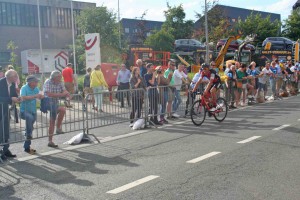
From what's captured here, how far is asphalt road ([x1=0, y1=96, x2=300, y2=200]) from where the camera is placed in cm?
555

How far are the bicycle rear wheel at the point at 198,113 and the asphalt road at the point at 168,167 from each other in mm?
662

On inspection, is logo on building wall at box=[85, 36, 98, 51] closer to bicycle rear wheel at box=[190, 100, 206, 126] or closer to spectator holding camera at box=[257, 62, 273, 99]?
spectator holding camera at box=[257, 62, 273, 99]

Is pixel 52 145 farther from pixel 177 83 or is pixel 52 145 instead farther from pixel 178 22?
pixel 178 22

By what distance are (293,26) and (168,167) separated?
5790 cm

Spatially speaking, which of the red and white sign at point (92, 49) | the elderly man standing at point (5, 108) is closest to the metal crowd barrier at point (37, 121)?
the elderly man standing at point (5, 108)

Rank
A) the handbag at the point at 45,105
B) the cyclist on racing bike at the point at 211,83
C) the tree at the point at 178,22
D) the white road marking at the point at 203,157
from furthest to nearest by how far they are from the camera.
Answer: the tree at the point at 178,22 → the cyclist on racing bike at the point at 211,83 → the handbag at the point at 45,105 → the white road marking at the point at 203,157

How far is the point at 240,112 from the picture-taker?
47.0 feet

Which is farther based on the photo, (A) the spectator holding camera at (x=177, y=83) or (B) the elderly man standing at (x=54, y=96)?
(A) the spectator holding camera at (x=177, y=83)

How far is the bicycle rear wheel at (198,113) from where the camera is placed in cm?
1140

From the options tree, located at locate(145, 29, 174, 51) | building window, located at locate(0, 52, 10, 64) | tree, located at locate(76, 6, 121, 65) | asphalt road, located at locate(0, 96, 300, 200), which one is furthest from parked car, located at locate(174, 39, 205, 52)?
Answer: building window, located at locate(0, 52, 10, 64)

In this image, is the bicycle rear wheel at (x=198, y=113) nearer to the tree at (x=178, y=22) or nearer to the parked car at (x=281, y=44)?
the parked car at (x=281, y=44)

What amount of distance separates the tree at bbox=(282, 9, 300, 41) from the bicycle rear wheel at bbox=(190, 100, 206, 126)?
5152 cm

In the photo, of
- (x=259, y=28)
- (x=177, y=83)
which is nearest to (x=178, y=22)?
(x=259, y=28)

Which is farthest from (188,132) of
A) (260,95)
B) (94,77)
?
(260,95)
